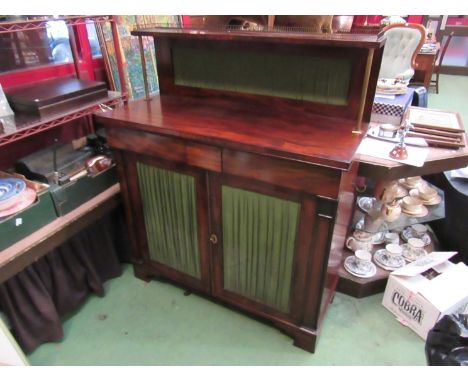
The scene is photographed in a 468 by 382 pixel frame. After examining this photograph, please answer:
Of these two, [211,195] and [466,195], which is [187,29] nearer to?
[211,195]

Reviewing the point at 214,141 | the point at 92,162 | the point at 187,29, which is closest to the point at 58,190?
the point at 92,162

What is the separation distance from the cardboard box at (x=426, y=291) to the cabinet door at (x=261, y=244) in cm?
54

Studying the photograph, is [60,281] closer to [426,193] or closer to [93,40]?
[93,40]

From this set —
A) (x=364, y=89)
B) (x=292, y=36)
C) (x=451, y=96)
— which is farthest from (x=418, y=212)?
(x=451, y=96)

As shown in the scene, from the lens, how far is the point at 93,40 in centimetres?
179

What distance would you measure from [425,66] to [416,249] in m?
3.45

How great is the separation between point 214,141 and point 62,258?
3.08 ft

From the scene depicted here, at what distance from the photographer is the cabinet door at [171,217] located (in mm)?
1369

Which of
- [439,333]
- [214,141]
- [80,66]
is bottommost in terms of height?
[439,333]

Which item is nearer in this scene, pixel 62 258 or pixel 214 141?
pixel 214 141

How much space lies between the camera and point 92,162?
1540 millimetres

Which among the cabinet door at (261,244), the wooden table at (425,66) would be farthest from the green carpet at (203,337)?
the wooden table at (425,66)

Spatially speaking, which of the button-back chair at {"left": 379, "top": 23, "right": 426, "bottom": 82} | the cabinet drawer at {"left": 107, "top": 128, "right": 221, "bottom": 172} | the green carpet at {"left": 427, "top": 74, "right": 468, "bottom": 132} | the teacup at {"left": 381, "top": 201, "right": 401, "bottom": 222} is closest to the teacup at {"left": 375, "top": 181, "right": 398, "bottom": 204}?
the teacup at {"left": 381, "top": 201, "right": 401, "bottom": 222}

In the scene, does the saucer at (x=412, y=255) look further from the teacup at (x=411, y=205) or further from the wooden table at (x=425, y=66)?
the wooden table at (x=425, y=66)
